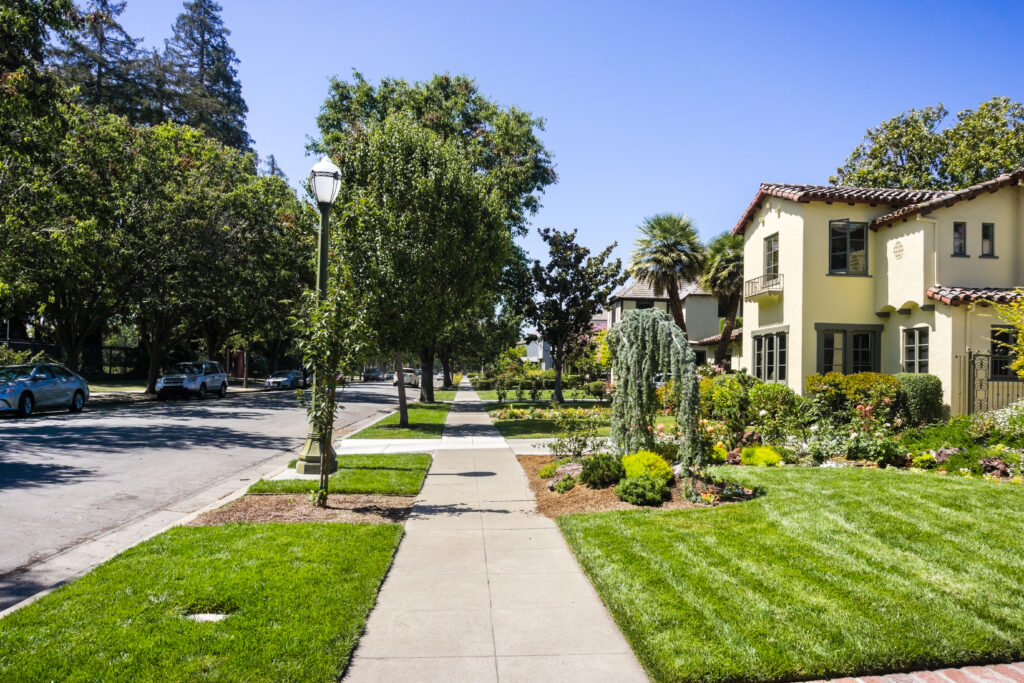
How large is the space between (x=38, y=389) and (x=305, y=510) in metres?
17.3

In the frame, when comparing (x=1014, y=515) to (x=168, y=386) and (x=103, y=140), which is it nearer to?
(x=103, y=140)

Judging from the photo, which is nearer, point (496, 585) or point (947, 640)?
point (947, 640)

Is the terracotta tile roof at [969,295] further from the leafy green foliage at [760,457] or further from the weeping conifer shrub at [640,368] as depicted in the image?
Answer: the weeping conifer shrub at [640,368]

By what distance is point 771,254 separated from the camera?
2141 centimetres

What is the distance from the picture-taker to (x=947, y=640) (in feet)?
14.2

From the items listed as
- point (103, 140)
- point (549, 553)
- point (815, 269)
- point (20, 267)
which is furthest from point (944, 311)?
point (103, 140)

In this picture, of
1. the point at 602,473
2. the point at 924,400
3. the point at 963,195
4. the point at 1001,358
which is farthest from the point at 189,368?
the point at 1001,358

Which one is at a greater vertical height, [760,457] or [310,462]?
[760,457]

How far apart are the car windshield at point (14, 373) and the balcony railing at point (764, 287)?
75.3ft

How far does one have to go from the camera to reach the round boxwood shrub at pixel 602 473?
900 centimetres

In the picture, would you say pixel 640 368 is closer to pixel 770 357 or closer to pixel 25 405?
pixel 770 357

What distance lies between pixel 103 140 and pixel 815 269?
Result: 81.8 feet

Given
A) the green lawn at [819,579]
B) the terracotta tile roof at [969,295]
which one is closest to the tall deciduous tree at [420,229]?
the green lawn at [819,579]

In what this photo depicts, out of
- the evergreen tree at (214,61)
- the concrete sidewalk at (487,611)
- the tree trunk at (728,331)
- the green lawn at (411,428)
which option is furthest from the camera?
the evergreen tree at (214,61)
